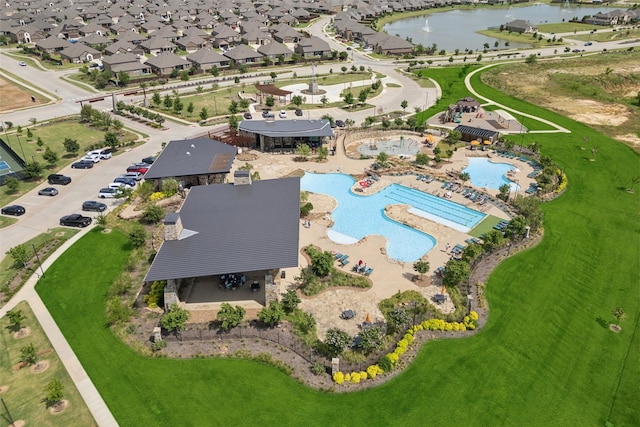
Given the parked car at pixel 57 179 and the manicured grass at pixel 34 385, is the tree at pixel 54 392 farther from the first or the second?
the parked car at pixel 57 179

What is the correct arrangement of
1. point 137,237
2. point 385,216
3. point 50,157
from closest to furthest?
point 137,237 → point 385,216 → point 50,157

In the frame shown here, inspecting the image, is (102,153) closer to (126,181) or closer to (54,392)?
(126,181)

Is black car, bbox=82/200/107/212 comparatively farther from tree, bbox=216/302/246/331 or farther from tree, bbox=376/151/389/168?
tree, bbox=376/151/389/168

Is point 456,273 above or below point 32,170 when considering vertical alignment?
below

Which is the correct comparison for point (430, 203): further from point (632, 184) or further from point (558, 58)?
point (558, 58)

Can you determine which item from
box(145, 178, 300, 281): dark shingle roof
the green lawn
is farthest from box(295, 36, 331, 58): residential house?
the green lawn

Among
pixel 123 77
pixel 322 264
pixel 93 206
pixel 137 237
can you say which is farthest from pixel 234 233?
pixel 123 77

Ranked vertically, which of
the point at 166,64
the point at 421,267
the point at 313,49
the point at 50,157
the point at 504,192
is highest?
the point at 313,49
